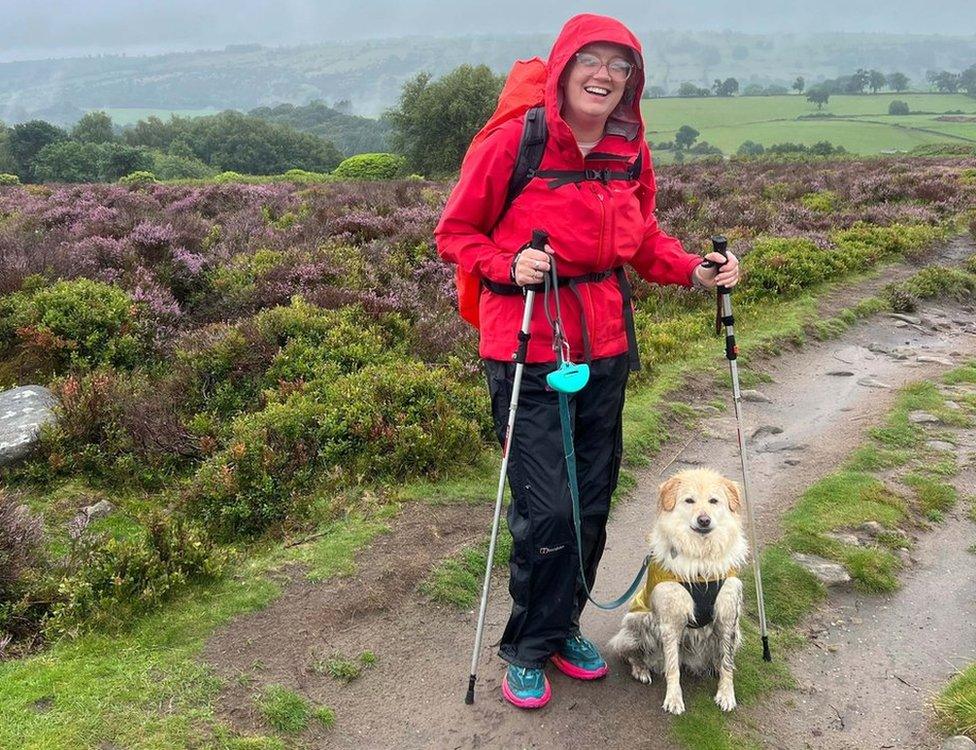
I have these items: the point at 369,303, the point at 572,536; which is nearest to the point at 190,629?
the point at 572,536

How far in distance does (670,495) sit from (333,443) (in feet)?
10.6

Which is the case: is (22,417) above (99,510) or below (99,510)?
above

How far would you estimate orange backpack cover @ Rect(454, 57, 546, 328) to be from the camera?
3.18 metres

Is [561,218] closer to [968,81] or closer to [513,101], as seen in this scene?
[513,101]

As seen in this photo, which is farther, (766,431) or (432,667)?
(766,431)

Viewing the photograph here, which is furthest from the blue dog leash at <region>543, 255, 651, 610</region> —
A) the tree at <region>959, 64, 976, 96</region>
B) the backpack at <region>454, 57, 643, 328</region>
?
the tree at <region>959, 64, 976, 96</region>

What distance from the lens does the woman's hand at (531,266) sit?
290 centimetres

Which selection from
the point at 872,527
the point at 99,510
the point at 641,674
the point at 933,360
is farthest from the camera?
the point at 933,360

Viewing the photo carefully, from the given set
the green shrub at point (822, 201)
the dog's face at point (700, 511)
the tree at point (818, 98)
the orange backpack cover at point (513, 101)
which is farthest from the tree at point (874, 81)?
the dog's face at point (700, 511)

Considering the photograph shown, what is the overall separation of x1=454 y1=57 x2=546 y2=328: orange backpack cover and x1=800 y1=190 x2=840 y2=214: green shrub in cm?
1598

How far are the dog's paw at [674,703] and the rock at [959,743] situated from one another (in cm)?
124

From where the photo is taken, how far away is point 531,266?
9.53ft

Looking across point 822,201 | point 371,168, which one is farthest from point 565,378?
point 371,168

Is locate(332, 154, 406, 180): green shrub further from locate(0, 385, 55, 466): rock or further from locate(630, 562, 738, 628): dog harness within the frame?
locate(630, 562, 738, 628): dog harness
